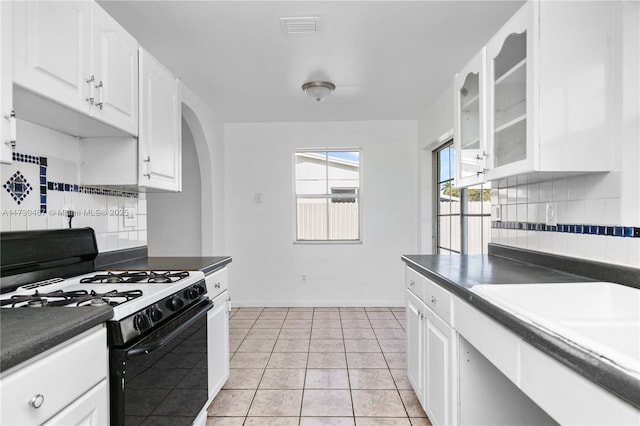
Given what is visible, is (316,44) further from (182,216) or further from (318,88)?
(182,216)

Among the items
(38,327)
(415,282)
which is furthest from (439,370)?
(38,327)

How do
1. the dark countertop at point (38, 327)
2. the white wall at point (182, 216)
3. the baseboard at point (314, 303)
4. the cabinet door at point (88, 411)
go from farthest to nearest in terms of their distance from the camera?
the white wall at point (182, 216) < the baseboard at point (314, 303) < the cabinet door at point (88, 411) < the dark countertop at point (38, 327)

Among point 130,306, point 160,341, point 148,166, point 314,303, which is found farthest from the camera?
point 314,303

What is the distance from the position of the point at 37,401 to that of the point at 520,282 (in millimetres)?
1657

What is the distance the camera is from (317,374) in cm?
260

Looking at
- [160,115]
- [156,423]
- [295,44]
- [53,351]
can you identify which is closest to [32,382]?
[53,351]

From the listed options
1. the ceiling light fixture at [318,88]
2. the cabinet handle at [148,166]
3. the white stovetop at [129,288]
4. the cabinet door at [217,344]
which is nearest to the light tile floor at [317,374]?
the cabinet door at [217,344]

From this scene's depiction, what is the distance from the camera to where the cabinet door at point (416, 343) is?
79.2 inches

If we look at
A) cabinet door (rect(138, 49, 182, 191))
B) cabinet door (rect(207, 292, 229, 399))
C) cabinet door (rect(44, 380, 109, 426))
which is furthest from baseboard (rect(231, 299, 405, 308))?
cabinet door (rect(44, 380, 109, 426))

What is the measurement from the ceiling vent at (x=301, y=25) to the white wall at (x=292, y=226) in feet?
7.51

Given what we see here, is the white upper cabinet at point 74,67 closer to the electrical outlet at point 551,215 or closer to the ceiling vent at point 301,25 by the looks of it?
the ceiling vent at point 301,25

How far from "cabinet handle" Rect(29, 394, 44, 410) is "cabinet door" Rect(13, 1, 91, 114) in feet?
3.22

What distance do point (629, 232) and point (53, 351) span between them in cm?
200

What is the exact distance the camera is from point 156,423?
1.36 meters
